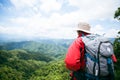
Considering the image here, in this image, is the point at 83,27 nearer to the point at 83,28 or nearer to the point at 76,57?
the point at 83,28

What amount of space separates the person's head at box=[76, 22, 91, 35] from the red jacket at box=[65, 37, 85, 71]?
550 mm

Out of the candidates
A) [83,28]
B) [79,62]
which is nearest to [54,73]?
[83,28]

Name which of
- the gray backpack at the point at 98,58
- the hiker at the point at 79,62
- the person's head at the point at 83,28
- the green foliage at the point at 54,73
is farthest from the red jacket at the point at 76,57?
the green foliage at the point at 54,73

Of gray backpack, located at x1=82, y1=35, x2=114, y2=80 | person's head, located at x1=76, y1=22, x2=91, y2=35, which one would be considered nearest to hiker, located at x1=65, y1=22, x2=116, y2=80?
gray backpack, located at x1=82, y1=35, x2=114, y2=80

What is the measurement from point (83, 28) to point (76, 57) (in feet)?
3.22

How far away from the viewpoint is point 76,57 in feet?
11.9

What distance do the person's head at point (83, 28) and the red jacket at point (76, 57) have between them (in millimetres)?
550

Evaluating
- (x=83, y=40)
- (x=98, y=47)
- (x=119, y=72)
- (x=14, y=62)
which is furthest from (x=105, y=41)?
(x=14, y=62)

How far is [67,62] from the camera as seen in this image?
3713mm

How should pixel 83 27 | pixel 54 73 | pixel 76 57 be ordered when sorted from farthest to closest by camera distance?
pixel 54 73 < pixel 83 27 < pixel 76 57

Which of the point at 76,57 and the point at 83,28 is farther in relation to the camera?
the point at 83,28

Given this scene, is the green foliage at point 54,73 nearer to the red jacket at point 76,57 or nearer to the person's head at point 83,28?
the person's head at point 83,28

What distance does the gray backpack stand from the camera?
3.62m

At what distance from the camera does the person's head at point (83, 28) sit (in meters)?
4.28
